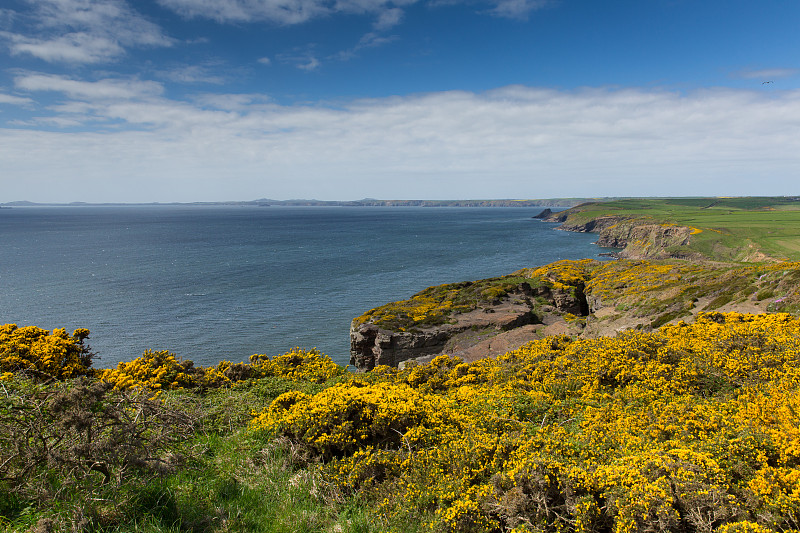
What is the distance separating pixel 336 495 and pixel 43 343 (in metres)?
17.6

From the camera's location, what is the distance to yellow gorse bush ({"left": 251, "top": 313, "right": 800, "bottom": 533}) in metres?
6.37

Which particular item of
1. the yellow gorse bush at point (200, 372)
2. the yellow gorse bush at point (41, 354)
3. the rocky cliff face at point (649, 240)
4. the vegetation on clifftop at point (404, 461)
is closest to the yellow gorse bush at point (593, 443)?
the vegetation on clifftop at point (404, 461)

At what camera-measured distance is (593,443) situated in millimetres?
8656

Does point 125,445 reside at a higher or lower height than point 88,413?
lower

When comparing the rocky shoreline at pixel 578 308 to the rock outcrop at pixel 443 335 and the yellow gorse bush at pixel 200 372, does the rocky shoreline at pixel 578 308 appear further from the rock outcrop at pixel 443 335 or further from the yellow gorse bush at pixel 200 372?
the yellow gorse bush at pixel 200 372

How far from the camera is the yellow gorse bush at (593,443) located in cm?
637

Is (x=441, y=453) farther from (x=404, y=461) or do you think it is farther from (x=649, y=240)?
(x=649, y=240)

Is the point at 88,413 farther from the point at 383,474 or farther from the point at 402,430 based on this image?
the point at 402,430

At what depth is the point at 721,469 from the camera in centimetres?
682

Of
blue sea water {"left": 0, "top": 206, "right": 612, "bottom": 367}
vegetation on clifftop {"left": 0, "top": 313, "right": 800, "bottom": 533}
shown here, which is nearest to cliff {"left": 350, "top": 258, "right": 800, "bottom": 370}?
blue sea water {"left": 0, "top": 206, "right": 612, "bottom": 367}

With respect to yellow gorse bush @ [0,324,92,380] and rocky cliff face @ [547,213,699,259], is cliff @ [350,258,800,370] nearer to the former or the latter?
yellow gorse bush @ [0,324,92,380]

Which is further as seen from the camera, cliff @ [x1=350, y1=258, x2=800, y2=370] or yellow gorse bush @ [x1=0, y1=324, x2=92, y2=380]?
cliff @ [x1=350, y1=258, x2=800, y2=370]

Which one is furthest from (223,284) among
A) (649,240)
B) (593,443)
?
(649,240)

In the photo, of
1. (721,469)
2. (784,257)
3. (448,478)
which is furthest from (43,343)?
(784,257)
